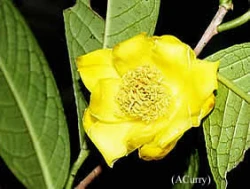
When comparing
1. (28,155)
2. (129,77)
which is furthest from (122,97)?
(28,155)

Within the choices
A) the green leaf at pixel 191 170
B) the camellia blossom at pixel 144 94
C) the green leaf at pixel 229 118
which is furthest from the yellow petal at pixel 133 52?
the green leaf at pixel 191 170

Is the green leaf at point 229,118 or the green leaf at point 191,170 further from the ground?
Result: the green leaf at point 229,118

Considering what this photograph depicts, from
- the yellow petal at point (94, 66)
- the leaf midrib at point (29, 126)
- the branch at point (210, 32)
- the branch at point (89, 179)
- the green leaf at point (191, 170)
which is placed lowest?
the green leaf at point (191, 170)

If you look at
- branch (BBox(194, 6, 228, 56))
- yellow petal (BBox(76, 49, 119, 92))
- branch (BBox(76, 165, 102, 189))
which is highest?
branch (BBox(194, 6, 228, 56))

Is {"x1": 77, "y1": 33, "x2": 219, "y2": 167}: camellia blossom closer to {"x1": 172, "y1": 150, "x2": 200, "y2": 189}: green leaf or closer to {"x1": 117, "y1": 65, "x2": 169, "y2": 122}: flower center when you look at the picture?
{"x1": 117, "y1": 65, "x2": 169, "y2": 122}: flower center

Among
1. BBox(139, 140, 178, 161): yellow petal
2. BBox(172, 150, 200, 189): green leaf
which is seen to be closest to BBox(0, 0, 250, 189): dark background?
BBox(172, 150, 200, 189): green leaf

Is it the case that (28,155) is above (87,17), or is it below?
below

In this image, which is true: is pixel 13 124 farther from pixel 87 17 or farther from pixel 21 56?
pixel 87 17

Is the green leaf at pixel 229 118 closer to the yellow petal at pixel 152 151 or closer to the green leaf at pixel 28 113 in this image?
the yellow petal at pixel 152 151
